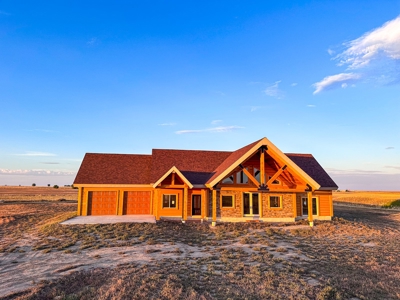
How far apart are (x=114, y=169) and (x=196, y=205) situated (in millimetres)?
9382

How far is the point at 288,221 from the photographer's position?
2361 centimetres

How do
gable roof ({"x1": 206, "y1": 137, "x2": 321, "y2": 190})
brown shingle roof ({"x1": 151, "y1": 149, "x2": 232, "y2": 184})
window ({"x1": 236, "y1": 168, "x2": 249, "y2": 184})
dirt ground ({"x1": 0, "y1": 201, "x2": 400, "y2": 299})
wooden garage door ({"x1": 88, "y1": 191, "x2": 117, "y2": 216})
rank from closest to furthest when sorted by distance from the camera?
dirt ground ({"x1": 0, "y1": 201, "x2": 400, "y2": 299})
gable roof ({"x1": 206, "y1": 137, "x2": 321, "y2": 190})
window ({"x1": 236, "y1": 168, "x2": 249, "y2": 184})
wooden garage door ({"x1": 88, "y1": 191, "x2": 117, "y2": 216})
brown shingle roof ({"x1": 151, "y1": 149, "x2": 232, "y2": 184})

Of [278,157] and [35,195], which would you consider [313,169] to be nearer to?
[278,157]

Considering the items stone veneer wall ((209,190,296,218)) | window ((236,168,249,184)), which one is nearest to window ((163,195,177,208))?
stone veneer wall ((209,190,296,218))

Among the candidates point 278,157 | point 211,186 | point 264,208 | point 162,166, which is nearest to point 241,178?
point 264,208

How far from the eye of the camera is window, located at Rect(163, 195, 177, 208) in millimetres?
24328

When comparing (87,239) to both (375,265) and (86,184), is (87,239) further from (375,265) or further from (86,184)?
(375,265)

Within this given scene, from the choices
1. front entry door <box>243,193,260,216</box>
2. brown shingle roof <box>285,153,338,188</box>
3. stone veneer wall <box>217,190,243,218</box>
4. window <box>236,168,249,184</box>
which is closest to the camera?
stone veneer wall <box>217,190,243,218</box>

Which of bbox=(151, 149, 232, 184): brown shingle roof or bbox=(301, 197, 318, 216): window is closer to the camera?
bbox=(301, 197, 318, 216): window

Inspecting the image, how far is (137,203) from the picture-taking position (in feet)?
87.0

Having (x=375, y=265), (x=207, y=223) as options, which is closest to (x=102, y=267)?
(x=375, y=265)

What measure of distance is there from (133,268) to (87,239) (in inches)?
262

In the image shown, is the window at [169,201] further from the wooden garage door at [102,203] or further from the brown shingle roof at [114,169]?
the wooden garage door at [102,203]

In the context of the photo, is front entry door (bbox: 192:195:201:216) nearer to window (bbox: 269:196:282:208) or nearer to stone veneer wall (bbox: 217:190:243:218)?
stone veneer wall (bbox: 217:190:243:218)
